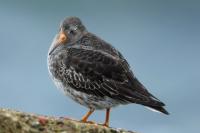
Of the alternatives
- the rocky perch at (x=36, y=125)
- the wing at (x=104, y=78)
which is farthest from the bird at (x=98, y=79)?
the rocky perch at (x=36, y=125)

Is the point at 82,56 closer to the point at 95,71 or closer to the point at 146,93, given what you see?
the point at 95,71

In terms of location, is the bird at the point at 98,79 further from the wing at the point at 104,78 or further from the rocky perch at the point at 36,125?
the rocky perch at the point at 36,125

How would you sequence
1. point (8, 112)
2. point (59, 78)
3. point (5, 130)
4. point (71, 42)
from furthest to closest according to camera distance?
1. point (71, 42)
2. point (59, 78)
3. point (8, 112)
4. point (5, 130)

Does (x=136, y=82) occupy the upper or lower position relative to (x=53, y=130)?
upper

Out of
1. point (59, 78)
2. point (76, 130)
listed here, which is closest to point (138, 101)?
point (59, 78)

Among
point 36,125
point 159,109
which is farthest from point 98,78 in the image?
point 36,125

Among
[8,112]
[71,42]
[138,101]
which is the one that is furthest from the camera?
[71,42]

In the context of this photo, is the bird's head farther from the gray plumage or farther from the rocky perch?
the rocky perch
